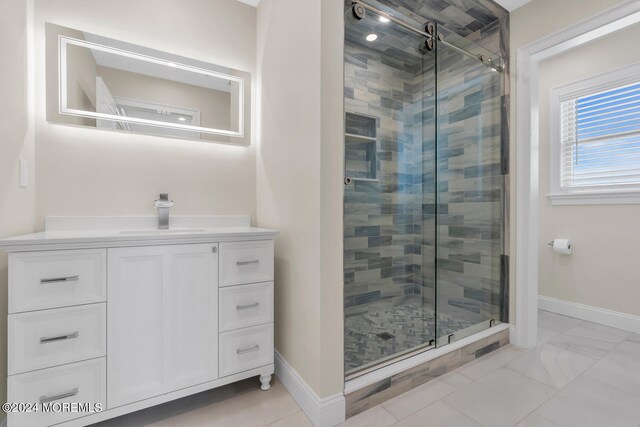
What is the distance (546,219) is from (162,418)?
3.46 metres

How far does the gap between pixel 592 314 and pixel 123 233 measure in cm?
367

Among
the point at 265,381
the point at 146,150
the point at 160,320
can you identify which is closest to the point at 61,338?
the point at 160,320

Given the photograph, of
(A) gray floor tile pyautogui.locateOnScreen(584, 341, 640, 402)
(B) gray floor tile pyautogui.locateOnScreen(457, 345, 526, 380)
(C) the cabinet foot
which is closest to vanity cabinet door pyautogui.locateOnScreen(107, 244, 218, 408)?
(C) the cabinet foot

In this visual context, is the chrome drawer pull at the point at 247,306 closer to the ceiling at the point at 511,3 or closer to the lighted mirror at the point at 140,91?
A: the lighted mirror at the point at 140,91

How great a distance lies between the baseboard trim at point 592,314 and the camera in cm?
228

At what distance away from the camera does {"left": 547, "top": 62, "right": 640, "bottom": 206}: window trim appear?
7.54 ft

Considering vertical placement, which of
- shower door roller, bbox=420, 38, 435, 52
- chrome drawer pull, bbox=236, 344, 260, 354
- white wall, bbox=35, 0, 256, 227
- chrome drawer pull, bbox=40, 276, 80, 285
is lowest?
chrome drawer pull, bbox=236, 344, 260, 354

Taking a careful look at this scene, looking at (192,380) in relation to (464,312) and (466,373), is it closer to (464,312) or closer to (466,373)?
(466,373)

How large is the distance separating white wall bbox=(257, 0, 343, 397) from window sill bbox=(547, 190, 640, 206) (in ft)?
8.38

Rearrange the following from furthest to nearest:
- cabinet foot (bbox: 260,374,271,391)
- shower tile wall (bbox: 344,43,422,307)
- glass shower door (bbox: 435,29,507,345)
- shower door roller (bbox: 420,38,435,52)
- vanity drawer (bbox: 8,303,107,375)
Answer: shower tile wall (bbox: 344,43,422,307), glass shower door (bbox: 435,29,507,345), shower door roller (bbox: 420,38,435,52), cabinet foot (bbox: 260,374,271,391), vanity drawer (bbox: 8,303,107,375)

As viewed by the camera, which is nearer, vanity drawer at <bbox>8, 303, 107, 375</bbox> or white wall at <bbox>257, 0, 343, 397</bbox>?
vanity drawer at <bbox>8, 303, 107, 375</bbox>

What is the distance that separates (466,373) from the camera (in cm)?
170

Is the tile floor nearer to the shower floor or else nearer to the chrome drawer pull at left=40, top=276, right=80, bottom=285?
the shower floor

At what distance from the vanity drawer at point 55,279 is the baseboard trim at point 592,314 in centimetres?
359
